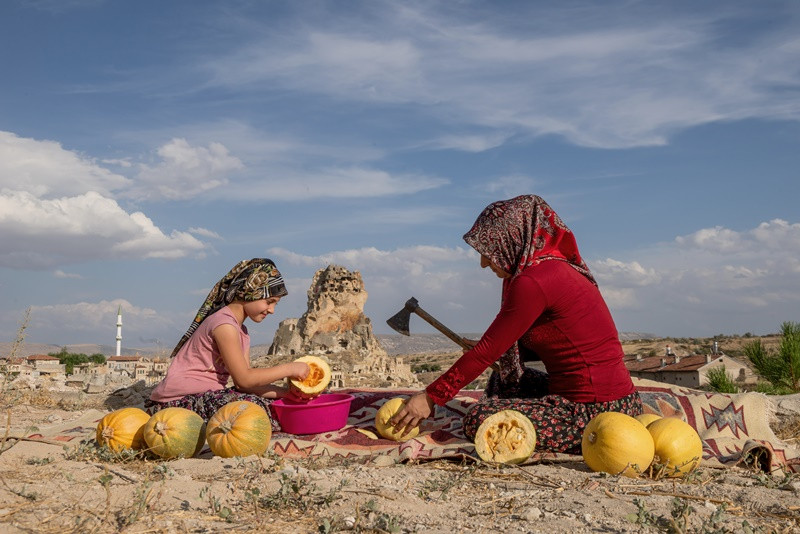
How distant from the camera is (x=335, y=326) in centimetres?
1573

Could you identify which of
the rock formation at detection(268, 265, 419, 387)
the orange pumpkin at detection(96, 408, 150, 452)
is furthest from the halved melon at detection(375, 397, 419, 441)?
the rock formation at detection(268, 265, 419, 387)

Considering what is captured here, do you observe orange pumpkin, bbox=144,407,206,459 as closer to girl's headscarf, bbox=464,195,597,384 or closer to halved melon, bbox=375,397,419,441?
halved melon, bbox=375,397,419,441

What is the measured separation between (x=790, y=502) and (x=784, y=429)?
3.54m

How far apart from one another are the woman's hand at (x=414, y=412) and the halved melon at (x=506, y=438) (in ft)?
1.52

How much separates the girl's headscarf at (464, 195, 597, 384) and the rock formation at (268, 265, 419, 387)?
10.1 meters

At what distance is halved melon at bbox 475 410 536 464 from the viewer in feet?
14.6

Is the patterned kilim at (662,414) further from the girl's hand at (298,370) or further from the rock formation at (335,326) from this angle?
the rock formation at (335,326)

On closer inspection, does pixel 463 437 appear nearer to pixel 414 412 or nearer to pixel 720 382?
pixel 414 412

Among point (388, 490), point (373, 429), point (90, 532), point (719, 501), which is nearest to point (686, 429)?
point (719, 501)

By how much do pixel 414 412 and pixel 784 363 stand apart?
6556 mm

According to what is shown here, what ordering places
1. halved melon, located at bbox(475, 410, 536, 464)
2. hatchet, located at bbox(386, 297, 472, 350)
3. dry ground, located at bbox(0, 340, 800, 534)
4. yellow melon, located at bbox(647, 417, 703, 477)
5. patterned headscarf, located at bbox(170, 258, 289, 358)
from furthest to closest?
1. hatchet, located at bbox(386, 297, 472, 350)
2. patterned headscarf, located at bbox(170, 258, 289, 358)
3. halved melon, located at bbox(475, 410, 536, 464)
4. yellow melon, located at bbox(647, 417, 703, 477)
5. dry ground, located at bbox(0, 340, 800, 534)

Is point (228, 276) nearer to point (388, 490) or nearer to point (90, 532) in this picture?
point (388, 490)

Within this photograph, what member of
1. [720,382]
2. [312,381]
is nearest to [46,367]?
[312,381]

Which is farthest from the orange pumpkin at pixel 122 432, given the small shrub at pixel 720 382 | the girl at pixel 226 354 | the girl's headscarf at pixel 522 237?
the small shrub at pixel 720 382
